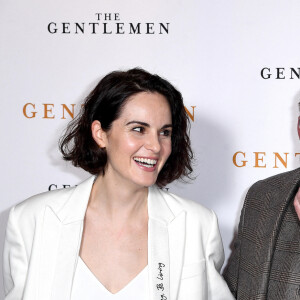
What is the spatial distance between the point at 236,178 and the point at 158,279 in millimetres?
610

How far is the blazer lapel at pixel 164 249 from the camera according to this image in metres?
2.02

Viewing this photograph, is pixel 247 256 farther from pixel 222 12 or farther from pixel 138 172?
pixel 222 12

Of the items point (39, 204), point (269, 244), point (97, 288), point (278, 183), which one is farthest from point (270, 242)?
point (39, 204)

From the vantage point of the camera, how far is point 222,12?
245 cm

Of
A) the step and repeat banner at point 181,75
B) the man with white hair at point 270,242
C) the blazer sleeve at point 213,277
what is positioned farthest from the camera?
the step and repeat banner at point 181,75

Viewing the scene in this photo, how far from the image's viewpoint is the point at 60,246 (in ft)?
6.70

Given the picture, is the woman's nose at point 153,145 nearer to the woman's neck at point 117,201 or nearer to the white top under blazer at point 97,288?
the woman's neck at point 117,201

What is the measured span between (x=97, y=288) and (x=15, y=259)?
28 cm

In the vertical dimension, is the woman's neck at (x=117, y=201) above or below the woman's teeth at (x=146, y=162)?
below

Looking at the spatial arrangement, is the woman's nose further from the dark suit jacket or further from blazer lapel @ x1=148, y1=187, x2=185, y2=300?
the dark suit jacket

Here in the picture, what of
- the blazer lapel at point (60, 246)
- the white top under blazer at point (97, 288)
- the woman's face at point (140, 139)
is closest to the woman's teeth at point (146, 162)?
the woman's face at point (140, 139)

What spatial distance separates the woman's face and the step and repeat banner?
0.43 meters

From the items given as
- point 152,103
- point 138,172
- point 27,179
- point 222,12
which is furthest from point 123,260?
point 222,12

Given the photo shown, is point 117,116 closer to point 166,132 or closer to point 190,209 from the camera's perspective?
point 166,132
